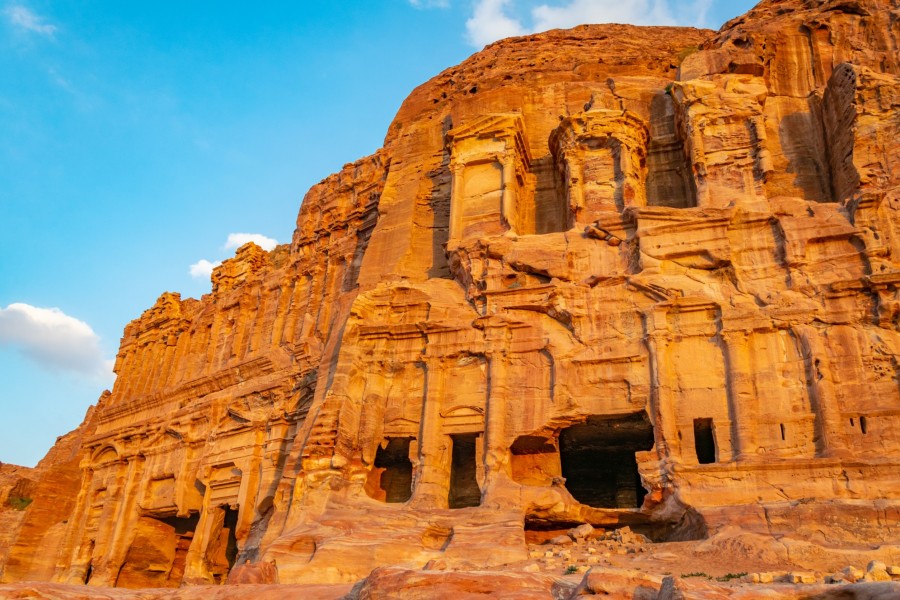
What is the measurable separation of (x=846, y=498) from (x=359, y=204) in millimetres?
23378

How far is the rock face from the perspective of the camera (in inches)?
655

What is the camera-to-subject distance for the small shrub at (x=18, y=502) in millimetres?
40844

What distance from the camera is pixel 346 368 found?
21.1 meters

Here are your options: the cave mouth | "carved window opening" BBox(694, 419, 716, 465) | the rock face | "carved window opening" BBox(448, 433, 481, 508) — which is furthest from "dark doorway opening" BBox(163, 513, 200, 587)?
"carved window opening" BBox(694, 419, 716, 465)

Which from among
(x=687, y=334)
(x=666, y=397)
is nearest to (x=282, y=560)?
(x=666, y=397)

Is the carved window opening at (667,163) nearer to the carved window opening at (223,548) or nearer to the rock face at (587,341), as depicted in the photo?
the rock face at (587,341)

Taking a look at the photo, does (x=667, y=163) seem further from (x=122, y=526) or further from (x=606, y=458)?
(x=122, y=526)

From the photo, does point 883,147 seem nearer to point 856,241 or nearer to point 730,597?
point 856,241

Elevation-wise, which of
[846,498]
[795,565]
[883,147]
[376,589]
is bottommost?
[376,589]

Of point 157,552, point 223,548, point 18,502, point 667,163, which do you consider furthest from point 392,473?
point 18,502

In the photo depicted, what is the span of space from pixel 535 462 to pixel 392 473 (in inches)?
166

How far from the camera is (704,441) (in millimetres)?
18328

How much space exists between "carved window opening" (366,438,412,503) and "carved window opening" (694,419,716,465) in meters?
7.20

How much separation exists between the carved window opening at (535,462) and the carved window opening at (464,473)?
3.51 feet
